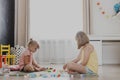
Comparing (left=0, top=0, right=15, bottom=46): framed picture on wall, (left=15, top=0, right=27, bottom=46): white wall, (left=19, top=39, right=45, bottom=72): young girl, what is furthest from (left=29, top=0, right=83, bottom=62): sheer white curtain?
(left=19, top=39, right=45, bottom=72): young girl

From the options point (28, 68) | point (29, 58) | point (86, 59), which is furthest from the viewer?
point (29, 58)

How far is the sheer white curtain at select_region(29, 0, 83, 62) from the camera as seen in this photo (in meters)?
5.34

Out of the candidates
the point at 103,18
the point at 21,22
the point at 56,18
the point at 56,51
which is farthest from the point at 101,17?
the point at 21,22

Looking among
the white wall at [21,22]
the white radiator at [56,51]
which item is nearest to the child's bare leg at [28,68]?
the white radiator at [56,51]

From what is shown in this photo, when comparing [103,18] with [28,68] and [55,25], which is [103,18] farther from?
[28,68]

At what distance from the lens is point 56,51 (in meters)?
5.34

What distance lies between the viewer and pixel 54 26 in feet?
17.7

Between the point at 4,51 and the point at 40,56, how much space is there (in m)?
0.78

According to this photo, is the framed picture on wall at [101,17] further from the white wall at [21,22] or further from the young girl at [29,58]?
the young girl at [29,58]

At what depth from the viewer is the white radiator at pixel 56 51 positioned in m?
5.32

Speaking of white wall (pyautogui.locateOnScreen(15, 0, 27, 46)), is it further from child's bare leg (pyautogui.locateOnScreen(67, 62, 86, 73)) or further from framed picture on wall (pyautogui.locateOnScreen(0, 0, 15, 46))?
child's bare leg (pyautogui.locateOnScreen(67, 62, 86, 73))

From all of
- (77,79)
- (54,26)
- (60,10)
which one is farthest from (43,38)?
(77,79)

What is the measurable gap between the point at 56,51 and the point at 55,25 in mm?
553

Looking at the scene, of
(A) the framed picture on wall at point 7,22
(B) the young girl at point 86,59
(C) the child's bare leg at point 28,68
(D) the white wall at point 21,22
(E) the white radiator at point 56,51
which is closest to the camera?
(B) the young girl at point 86,59
